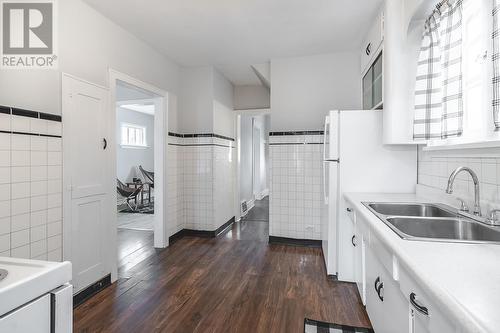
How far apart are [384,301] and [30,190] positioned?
2.38 metres

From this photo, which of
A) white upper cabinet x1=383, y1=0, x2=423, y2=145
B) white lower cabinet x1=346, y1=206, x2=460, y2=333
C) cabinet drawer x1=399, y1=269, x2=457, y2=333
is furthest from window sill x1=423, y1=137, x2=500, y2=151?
cabinet drawer x1=399, y1=269, x2=457, y2=333

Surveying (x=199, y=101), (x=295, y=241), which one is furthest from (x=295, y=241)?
(x=199, y=101)

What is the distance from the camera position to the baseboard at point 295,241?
348cm

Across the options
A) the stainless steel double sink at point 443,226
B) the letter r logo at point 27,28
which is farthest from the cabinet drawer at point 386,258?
the letter r logo at point 27,28

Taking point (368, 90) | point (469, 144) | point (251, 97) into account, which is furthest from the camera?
point (251, 97)

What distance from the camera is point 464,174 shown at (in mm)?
1675

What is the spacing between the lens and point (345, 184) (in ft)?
8.05

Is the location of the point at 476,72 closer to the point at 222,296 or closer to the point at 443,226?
the point at 443,226

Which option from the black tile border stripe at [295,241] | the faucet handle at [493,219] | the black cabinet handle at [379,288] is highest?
the faucet handle at [493,219]

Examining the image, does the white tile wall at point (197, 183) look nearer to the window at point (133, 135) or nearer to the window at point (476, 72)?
the window at point (476, 72)

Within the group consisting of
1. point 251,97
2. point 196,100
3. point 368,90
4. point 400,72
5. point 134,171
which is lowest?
point 134,171

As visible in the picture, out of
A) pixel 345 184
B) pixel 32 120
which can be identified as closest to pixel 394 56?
pixel 345 184

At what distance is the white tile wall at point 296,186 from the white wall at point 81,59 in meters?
1.96

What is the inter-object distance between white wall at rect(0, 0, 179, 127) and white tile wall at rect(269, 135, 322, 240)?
6.43 ft
